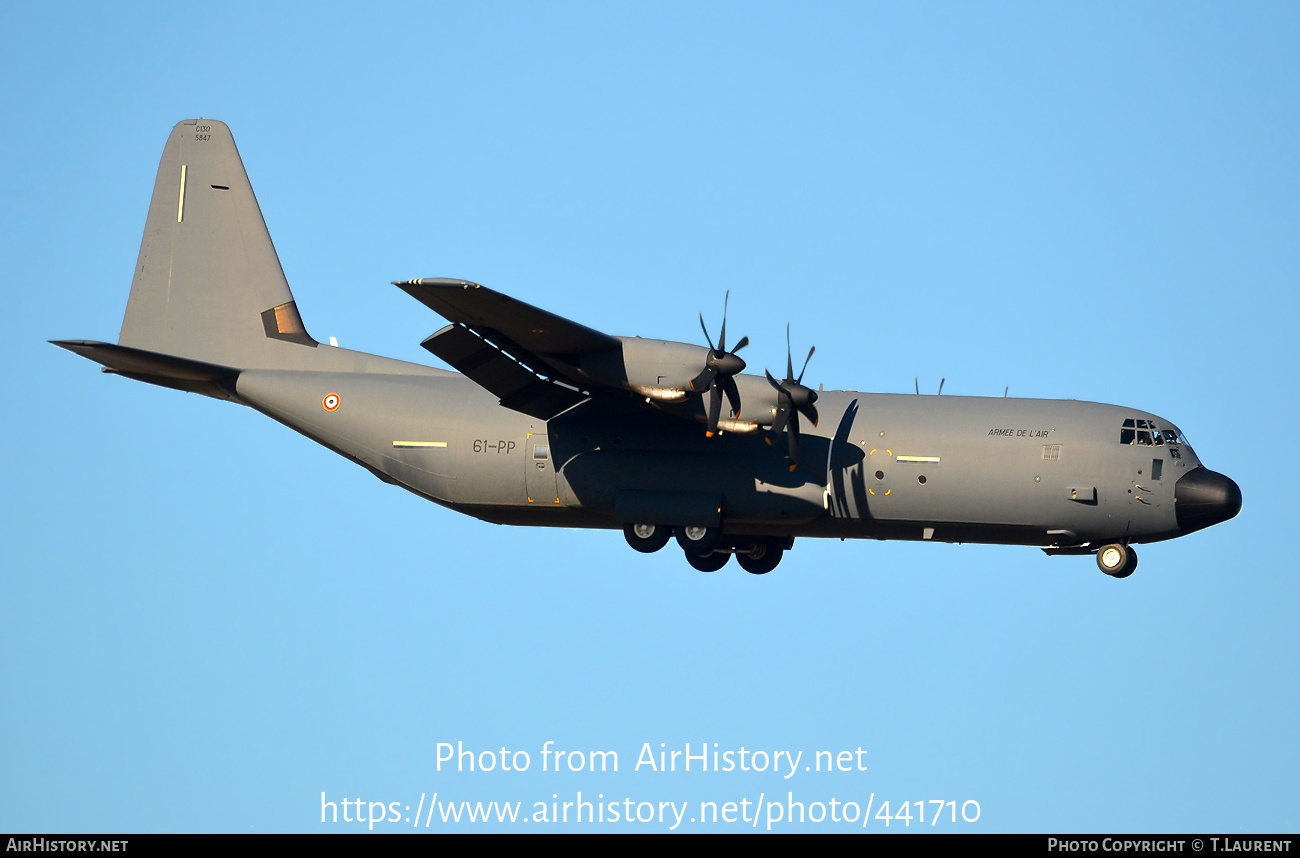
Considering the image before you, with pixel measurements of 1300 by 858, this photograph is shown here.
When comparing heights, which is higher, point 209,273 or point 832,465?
point 209,273

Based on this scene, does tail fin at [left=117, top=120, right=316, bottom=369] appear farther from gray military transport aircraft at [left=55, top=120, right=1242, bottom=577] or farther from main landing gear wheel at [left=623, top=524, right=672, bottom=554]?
main landing gear wheel at [left=623, top=524, right=672, bottom=554]

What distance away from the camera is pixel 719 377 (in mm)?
21422

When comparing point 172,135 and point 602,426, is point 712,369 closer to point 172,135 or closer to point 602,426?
point 602,426

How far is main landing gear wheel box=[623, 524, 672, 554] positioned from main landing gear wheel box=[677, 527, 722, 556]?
255 mm

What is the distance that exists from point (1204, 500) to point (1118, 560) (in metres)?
1.62

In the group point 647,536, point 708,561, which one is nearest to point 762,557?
point 708,561

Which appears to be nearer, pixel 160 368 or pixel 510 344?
pixel 510 344

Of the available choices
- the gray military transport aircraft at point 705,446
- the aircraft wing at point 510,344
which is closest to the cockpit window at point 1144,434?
the gray military transport aircraft at point 705,446

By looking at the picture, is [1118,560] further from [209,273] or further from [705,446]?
[209,273]

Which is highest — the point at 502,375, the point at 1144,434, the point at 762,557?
the point at 502,375

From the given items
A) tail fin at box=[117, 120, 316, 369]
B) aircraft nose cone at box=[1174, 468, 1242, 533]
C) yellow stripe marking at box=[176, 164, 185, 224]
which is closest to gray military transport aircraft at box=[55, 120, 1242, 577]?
aircraft nose cone at box=[1174, 468, 1242, 533]

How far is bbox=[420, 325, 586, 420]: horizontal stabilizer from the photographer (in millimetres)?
21828

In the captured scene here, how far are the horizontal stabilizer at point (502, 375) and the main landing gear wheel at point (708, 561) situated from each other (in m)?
3.92

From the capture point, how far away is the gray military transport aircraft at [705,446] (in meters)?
21.9
